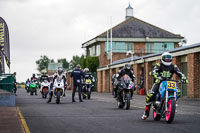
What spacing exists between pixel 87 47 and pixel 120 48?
1051 cm

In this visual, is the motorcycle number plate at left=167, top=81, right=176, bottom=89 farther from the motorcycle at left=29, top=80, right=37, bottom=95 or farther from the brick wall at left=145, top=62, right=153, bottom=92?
the brick wall at left=145, top=62, right=153, bottom=92

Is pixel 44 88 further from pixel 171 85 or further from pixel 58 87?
pixel 171 85

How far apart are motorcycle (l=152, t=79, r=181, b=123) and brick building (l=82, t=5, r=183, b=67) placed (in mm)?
57384

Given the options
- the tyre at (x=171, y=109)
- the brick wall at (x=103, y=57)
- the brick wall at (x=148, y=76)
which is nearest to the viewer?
the tyre at (x=171, y=109)

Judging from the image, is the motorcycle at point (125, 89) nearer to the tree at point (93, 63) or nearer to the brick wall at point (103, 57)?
the brick wall at point (103, 57)

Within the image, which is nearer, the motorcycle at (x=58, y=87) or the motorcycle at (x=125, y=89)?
the motorcycle at (x=125, y=89)

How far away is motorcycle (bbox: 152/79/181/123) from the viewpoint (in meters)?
10.9

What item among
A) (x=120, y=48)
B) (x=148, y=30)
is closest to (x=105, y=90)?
(x=120, y=48)

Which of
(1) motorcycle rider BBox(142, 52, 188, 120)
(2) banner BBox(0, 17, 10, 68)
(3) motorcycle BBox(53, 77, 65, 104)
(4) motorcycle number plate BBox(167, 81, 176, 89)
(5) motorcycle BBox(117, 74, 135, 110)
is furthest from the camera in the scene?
(2) banner BBox(0, 17, 10, 68)

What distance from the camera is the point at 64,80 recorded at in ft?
74.3

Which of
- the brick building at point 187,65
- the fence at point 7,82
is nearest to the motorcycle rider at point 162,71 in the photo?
the fence at point 7,82

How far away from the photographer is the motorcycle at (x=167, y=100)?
1087 centimetres

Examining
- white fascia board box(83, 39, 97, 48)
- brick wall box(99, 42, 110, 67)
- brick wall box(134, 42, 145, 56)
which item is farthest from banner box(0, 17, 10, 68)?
brick wall box(134, 42, 145, 56)

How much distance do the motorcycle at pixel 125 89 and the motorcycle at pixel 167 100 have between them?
16.3ft
